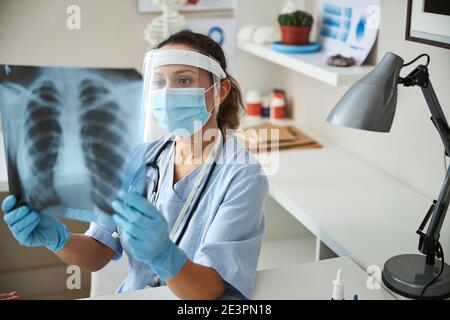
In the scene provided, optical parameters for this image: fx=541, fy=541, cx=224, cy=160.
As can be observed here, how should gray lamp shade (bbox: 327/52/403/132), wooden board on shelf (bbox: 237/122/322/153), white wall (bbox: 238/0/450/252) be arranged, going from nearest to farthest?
gray lamp shade (bbox: 327/52/403/132), white wall (bbox: 238/0/450/252), wooden board on shelf (bbox: 237/122/322/153)

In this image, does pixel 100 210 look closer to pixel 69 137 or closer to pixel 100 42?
pixel 69 137

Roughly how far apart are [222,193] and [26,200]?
1.49ft

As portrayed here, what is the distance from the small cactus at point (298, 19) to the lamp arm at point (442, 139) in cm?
111

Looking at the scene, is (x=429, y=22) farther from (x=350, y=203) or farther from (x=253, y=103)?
(x=253, y=103)

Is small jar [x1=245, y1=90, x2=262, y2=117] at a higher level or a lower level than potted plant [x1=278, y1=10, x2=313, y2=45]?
lower

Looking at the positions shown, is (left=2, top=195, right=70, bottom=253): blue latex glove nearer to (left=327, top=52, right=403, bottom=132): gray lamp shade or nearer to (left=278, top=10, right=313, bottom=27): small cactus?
(left=327, top=52, right=403, bottom=132): gray lamp shade

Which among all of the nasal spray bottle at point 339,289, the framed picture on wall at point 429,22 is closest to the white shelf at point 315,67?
the framed picture on wall at point 429,22

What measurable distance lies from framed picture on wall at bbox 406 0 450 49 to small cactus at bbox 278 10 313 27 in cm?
72

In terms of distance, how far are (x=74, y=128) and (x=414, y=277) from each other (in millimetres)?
832

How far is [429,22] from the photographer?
1.49m

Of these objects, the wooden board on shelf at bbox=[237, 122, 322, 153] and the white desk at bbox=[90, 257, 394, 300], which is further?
the wooden board on shelf at bbox=[237, 122, 322, 153]

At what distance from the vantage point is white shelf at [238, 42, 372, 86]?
186cm

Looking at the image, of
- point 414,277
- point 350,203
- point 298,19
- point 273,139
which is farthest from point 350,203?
point 298,19

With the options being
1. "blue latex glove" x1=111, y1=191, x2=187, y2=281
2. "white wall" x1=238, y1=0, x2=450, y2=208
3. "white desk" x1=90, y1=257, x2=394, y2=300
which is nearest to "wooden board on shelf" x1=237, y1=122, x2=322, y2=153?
"white wall" x1=238, y1=0, x2=450, y2=208
